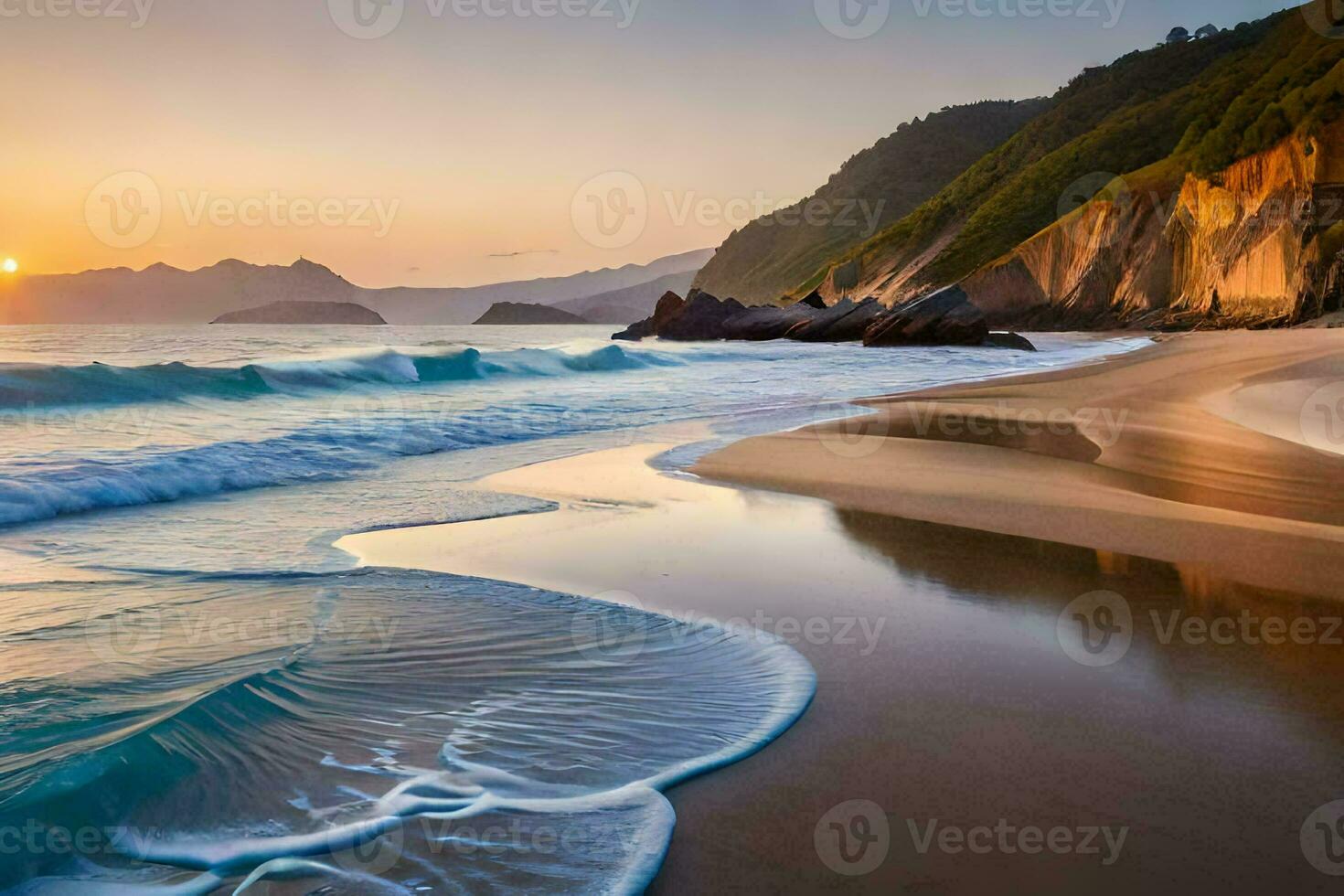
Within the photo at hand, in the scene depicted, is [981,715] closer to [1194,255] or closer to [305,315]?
[1194,255]

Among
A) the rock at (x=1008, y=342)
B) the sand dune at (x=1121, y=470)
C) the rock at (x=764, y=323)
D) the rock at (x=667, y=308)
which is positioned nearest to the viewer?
the sand dune at (x=1121, y=470)

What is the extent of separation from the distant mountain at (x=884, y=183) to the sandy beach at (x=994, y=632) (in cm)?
13452

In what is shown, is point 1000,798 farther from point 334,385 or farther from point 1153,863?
point 334,385

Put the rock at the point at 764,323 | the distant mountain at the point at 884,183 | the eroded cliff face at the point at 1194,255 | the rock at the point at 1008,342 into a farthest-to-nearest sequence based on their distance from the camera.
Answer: the distant mountain at the point at 884,183
the rock at the point at 764,323
the eroded cliff face at the point at 1194,255
the rock at the point at 1008,342

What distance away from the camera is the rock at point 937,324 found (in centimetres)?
3853

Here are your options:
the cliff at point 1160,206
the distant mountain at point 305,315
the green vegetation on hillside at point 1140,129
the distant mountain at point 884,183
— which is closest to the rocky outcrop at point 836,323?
the cliff at point 1160,206

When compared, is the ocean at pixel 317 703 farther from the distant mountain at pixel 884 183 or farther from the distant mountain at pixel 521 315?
the distant mountain at pixel 521 315

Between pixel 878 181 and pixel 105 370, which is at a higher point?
pixel 878 181

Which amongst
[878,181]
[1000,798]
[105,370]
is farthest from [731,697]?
[878,181]

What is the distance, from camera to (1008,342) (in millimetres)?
37469

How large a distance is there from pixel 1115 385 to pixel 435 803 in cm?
1691

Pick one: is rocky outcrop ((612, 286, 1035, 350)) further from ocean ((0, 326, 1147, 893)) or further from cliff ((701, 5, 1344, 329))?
ocean ((0, 326, 1147, 893))

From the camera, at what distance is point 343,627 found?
3904mm

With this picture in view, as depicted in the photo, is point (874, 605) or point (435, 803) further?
point (874, 605)
